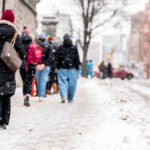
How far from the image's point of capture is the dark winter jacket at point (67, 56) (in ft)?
34.3

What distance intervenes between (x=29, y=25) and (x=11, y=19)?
44.4ft

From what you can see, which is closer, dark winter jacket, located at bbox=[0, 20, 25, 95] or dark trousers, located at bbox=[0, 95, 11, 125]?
dark winter jacket, located at bbox=[0, 20, 25, 95]

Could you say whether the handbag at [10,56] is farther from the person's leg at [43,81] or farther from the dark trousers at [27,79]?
the person's leg at [43,81]

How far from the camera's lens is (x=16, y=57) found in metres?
5.43

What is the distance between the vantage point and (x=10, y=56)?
529 cm

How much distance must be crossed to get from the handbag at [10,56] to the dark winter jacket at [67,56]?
501 cm

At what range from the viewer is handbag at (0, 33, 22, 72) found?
5.26 meters

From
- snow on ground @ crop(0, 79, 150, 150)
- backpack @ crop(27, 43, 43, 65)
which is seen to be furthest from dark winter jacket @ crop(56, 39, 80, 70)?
snow on ground @ crop(0, 79, 150, 150)

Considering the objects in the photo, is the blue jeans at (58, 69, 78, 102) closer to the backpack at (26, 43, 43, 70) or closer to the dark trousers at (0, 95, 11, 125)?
the backpack at (26, 43, 43, 70)

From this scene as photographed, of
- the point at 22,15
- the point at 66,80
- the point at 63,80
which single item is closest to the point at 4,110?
the point at 63,80

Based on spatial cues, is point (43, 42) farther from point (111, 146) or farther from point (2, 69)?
point (111, 146)

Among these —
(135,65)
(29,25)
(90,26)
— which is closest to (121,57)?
(135,65)

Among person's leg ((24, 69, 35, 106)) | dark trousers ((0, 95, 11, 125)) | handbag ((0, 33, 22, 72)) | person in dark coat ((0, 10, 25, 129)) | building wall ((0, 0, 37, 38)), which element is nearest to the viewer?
handbag ((0, 33, 22, 72))

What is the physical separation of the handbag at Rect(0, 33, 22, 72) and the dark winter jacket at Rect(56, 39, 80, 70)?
5012 mm
